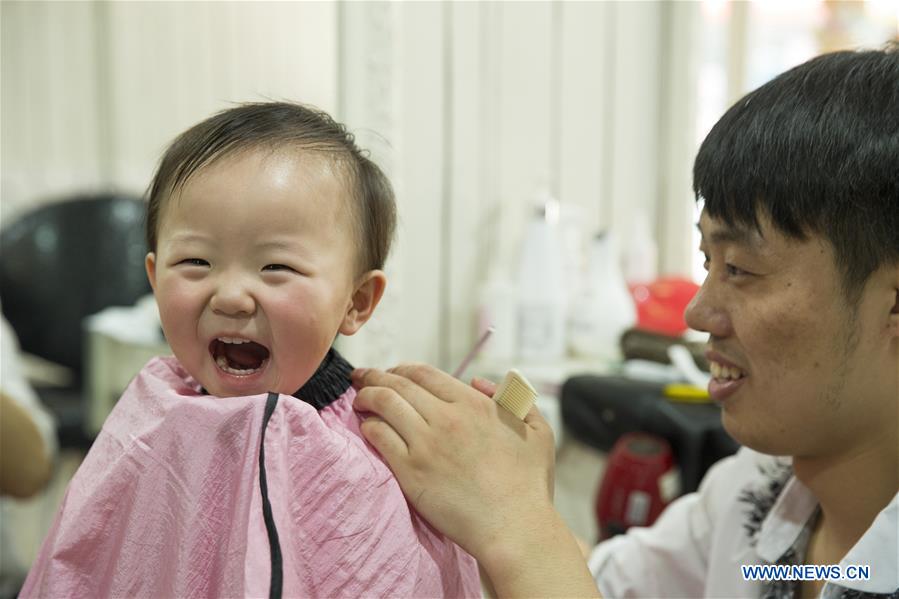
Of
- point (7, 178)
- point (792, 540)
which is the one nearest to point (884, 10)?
point (792, 540)

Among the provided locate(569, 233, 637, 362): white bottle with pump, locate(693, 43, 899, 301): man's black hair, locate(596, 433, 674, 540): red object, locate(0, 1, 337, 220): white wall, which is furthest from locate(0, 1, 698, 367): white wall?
locate(693, 43, 899, 301): man's black hair

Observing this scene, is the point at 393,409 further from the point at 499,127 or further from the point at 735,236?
the point at 499,127

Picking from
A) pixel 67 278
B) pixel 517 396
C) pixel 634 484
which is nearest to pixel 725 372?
pixel 517 396

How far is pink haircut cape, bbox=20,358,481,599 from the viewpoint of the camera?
698mm

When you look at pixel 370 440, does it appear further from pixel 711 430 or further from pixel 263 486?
pixel 711 430

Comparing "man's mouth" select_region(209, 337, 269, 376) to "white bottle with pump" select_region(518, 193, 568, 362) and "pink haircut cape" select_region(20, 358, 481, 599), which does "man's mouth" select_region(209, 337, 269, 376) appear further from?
"white bottle with pump" select_region(518, 193, 568, 362)

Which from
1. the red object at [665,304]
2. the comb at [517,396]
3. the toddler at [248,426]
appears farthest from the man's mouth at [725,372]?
the red object at [665,304]

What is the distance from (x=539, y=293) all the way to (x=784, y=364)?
117 cm

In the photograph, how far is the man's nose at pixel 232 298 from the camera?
73cm

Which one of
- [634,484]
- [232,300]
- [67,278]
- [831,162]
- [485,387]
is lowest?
[634,484]

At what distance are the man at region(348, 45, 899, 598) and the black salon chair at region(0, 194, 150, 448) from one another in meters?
1.15

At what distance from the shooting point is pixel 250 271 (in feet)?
2.48

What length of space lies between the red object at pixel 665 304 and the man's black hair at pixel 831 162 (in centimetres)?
127

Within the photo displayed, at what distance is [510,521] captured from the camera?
0.77m
